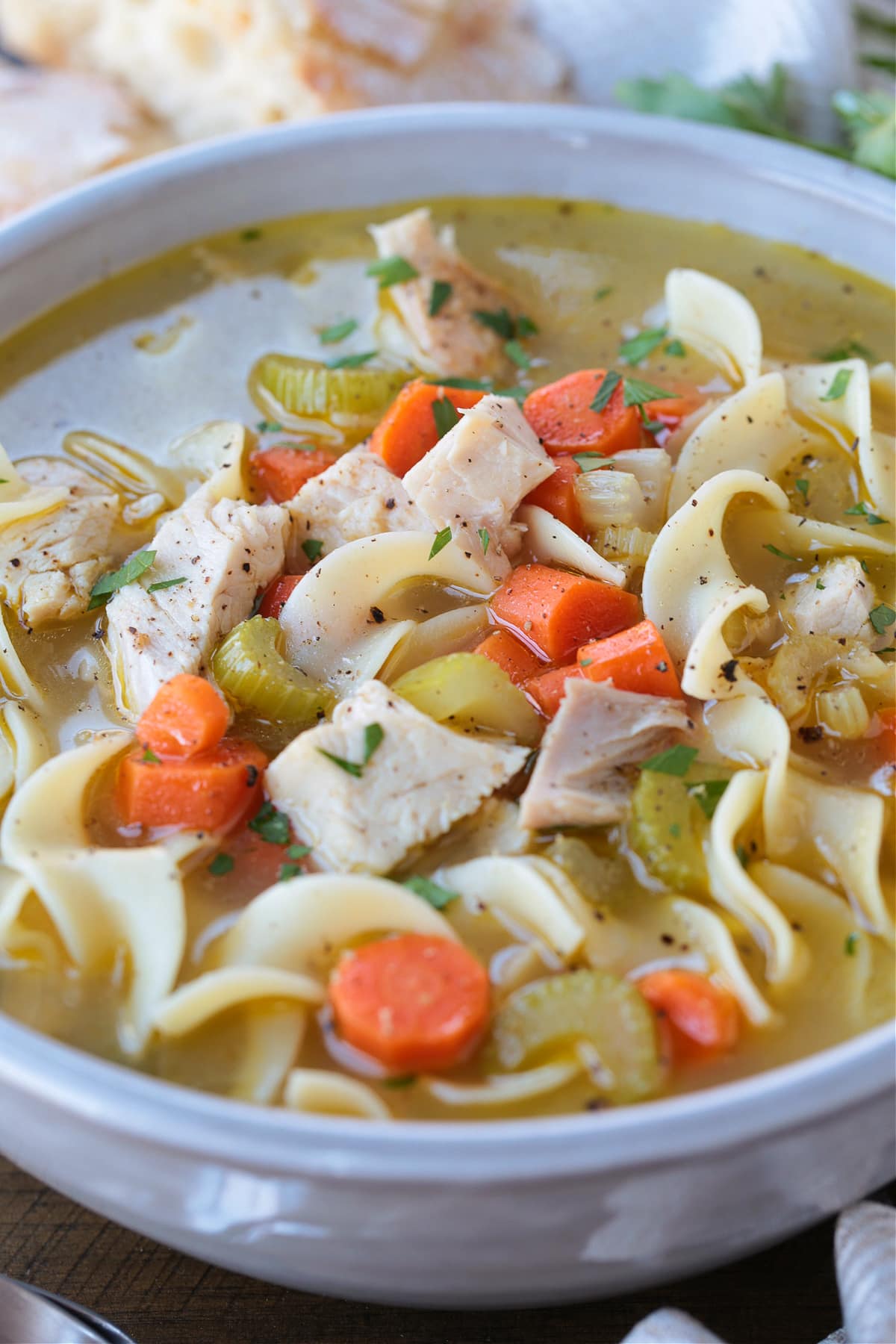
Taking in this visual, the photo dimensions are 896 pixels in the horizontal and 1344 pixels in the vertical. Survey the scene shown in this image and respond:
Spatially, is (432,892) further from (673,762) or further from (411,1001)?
(673,762)

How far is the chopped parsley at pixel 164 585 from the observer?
3725mm

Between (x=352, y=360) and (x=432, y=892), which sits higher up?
(x=352, y=360)

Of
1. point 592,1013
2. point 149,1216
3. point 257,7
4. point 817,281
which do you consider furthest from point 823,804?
point 257,7

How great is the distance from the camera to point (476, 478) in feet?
12.5

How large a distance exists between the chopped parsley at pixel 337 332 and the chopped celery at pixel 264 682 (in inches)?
61.0

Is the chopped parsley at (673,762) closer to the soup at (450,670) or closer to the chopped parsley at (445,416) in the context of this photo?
the soup at (450,670)

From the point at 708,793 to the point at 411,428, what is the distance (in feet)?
5.28

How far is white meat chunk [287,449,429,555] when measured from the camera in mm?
3924

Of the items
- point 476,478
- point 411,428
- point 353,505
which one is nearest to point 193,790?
point 353,505

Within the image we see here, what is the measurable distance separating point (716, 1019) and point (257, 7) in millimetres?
4850

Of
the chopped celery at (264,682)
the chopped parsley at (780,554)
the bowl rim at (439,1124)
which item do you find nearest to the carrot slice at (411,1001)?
the bowl rim at (439,1124)

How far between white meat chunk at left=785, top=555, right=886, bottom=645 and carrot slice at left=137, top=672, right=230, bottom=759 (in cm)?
165

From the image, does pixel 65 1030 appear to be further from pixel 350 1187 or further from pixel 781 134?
pixel 781 134

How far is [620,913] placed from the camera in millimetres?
3111
